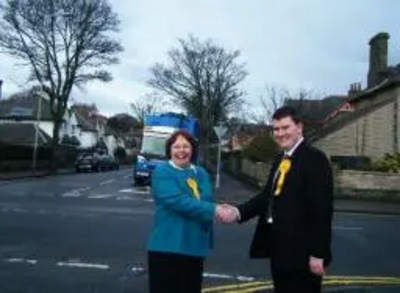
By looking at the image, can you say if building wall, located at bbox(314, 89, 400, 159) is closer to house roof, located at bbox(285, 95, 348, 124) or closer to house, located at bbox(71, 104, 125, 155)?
house roof, located at bbox(285, 95, 348, 124)

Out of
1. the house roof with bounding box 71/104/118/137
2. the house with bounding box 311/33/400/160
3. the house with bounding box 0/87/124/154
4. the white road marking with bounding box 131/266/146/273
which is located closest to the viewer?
the white road marking with bounding box 131/266/146/273

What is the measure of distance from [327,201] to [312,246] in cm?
32

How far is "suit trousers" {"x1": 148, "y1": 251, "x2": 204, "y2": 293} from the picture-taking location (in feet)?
18.2

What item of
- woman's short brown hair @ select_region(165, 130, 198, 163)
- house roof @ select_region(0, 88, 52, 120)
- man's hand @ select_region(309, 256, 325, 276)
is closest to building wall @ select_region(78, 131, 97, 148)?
house roof @ select_region(0, 88, 52, 120)

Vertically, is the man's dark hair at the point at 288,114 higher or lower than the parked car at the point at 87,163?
higher

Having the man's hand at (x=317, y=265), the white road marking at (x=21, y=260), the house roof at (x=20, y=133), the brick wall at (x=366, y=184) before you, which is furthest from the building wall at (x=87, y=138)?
the man's hand at (x=317, y=265)

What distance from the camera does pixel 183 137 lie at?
566 centimetres

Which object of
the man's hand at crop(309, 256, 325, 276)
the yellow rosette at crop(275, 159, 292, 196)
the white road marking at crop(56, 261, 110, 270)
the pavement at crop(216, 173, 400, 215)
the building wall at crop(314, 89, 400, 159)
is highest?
the building wall at crop(314, 89, 400, 159)

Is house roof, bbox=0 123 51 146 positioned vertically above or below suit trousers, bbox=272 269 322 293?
above

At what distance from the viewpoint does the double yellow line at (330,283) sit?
918cm

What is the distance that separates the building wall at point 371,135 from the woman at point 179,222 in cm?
3461

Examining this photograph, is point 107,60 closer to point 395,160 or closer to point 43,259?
point 395,160

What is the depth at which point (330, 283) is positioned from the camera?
32.5ft

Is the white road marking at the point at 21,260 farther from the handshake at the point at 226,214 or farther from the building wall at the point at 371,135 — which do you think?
the building wall at the point at 371,135
